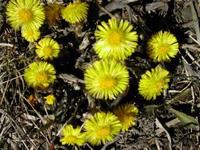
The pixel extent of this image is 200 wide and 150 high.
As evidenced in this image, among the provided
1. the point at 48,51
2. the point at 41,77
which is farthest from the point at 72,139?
the point at 48,51

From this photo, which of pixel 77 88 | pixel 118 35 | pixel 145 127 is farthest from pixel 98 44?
pixel 145 127

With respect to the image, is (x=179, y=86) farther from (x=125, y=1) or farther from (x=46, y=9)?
(x=46, y=9)

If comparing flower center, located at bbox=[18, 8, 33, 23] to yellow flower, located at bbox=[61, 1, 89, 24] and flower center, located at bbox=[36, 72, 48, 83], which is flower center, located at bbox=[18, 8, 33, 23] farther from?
flower center, located at bbox=[36, 72, 48, 83]

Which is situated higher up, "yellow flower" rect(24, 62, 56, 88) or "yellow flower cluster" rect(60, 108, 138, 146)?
"yellow flower" rect(24, 62, 56, 88)

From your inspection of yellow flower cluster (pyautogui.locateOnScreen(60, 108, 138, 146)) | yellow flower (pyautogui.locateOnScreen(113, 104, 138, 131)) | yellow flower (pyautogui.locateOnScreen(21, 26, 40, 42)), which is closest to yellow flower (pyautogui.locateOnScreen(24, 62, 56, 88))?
yellow flower (pyautogui.locateOnScreen(21, 26, 40, 42))

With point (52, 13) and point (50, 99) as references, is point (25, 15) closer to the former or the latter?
point (52, 13)

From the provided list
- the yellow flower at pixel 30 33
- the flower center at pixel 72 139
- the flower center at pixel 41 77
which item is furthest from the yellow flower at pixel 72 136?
the yellow flower at pixel 30 33

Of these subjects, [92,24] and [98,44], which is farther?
[92,24]

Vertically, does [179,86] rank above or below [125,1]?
below
